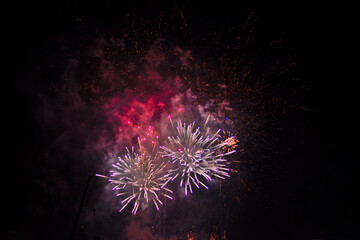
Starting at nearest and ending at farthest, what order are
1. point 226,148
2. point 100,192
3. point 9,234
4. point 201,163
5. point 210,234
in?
1. point 201,163
2. point 226,148
3. point 9,234
4. point 100,192
5. point 210,234

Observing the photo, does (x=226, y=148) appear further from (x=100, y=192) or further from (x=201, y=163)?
(x=100, y=192)

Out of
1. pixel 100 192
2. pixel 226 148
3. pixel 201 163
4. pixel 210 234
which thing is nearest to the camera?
pixel 201 163

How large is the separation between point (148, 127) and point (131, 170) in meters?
2.60

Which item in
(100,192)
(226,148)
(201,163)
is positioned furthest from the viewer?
(100,192)

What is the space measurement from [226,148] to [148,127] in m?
4.64

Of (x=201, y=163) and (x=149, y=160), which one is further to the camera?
(x=149, y=160)

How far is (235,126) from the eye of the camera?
36.5 feet

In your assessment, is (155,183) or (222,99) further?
(155,183)

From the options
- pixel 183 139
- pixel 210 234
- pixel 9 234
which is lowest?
pixel 9 234

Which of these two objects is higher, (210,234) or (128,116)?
(128,116)

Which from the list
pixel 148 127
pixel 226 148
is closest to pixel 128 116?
pixel 148 127

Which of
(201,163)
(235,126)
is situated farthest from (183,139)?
(235,126)

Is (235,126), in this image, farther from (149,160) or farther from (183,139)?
(149,160)

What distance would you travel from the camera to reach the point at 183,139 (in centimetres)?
1063
